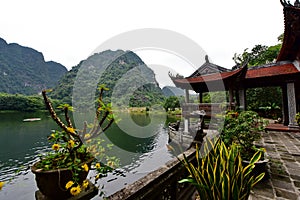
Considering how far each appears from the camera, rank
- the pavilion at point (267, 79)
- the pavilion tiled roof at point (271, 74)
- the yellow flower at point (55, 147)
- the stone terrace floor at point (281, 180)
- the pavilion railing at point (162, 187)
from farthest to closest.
A: the pavilion at point (267, 79), the pavilion tiled roof at point (271, 74), the stone terrace floor at point (281, 180), the pavilion railing at point (162, 187), the yellow flower at point (55, 147)

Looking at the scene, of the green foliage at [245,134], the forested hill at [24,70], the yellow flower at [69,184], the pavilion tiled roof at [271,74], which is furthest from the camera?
the forested hill at [24,70]

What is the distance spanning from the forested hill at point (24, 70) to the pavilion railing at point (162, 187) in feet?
142

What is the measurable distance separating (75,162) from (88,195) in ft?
0.70

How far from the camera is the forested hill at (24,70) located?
51.4m

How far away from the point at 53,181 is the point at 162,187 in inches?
35.9

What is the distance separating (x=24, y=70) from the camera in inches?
2482

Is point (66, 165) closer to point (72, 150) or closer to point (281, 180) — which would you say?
point (72, 150)

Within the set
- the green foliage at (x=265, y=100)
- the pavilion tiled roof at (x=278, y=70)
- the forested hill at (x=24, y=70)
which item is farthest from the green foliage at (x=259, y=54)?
the forested hill at (x=24, y=70)

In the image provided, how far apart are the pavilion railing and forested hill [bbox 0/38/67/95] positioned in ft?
142

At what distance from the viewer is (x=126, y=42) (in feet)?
22.1

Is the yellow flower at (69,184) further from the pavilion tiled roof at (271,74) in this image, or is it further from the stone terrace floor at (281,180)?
the pavilion tiled roof at (271,74)

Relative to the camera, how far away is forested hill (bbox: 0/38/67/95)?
51.4m

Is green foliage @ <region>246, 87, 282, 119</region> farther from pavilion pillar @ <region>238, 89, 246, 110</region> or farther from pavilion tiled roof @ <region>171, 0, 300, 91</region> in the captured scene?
pavilion tiled roof @ <region>171, 0, 300, 91</region>

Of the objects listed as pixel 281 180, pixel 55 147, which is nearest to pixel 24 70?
pixel 55 147
